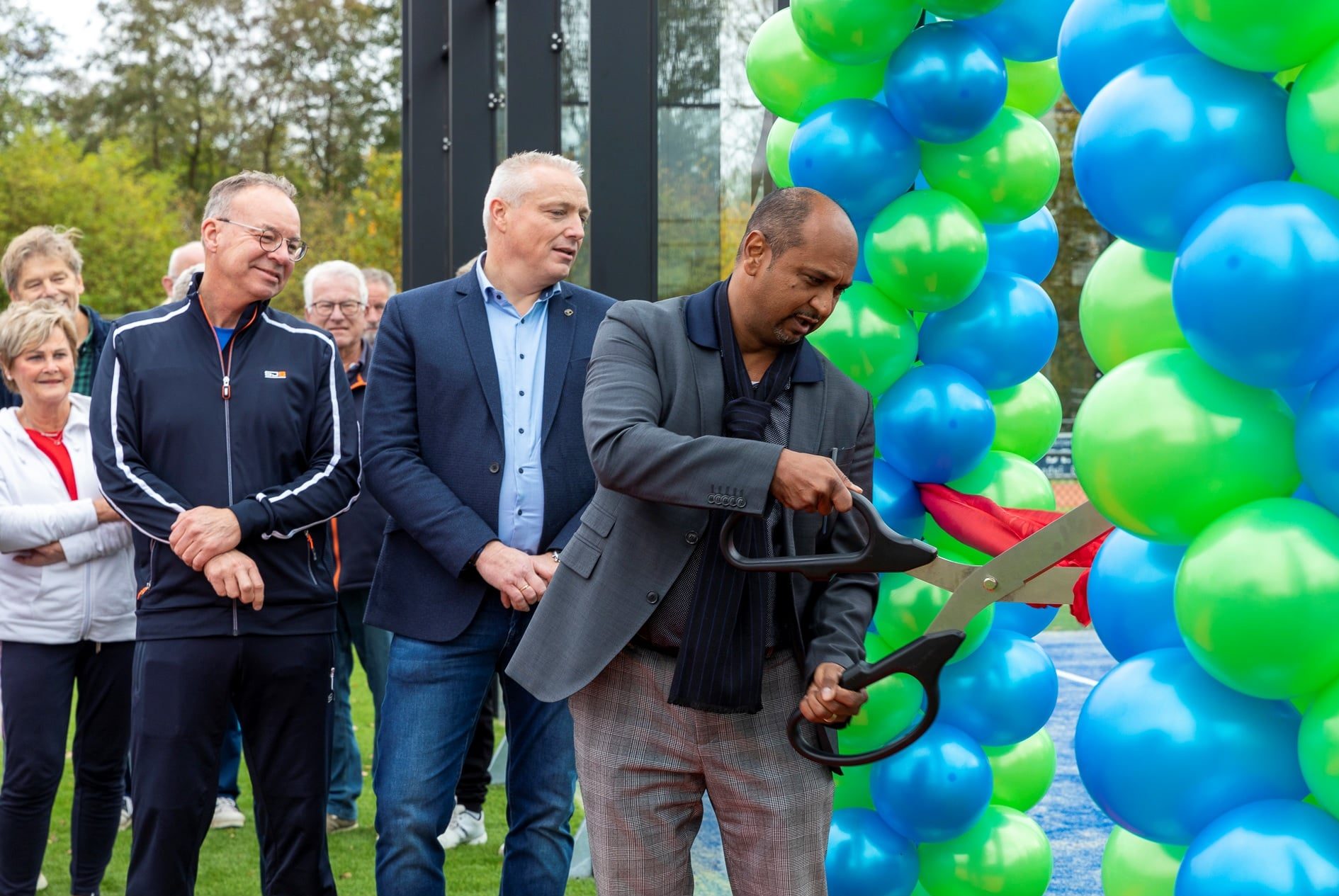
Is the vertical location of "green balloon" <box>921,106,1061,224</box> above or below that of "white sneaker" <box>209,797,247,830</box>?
above

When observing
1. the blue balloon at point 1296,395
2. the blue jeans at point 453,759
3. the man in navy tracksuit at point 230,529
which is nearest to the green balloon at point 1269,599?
the blue balloon at point 1296,395

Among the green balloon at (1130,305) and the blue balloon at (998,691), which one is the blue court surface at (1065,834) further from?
the green balloon at (1130,305)

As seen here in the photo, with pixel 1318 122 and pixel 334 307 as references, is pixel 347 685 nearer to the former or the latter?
pixel 334 307

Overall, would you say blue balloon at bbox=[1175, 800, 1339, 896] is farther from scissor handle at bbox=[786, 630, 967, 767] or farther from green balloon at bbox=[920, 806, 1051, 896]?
green balloon at bbox=[920, 806, 1051, 896]

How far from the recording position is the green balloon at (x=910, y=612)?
3.69 meters

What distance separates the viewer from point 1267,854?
1.89 meters

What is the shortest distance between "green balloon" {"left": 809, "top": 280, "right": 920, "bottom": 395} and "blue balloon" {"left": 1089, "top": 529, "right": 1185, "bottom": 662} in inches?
53.8

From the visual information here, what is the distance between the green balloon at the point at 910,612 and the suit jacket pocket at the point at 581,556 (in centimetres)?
112

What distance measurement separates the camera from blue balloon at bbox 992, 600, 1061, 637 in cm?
387

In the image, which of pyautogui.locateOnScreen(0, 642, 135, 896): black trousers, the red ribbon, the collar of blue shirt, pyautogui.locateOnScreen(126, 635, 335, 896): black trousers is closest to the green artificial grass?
pyautogui.locateOnScreen(0, 642, 135, 896): black trousers

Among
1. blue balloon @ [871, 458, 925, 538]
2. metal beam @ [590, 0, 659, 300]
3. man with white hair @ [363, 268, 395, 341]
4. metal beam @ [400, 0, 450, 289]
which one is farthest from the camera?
metal beam @ [400, 0, 450, 289]

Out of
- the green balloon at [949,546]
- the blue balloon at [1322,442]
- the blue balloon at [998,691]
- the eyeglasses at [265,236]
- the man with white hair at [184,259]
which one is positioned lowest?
the blue balloon at [998,691]

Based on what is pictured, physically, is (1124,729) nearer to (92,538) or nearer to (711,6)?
(92,538)

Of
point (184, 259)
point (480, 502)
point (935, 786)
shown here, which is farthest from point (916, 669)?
point (184, 259)
